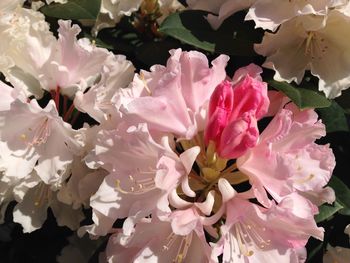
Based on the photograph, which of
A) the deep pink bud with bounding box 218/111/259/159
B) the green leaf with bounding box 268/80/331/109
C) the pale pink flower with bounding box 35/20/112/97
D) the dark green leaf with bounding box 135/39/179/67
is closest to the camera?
the deep pink bud with bounding box 218/111/259/159

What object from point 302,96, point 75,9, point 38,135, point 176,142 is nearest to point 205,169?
point 176,142

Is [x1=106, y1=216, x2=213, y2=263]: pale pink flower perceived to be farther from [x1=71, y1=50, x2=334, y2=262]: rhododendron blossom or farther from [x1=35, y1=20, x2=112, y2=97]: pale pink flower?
[x1=35, y1=20, x2=112, y2=97]: pale pink flower

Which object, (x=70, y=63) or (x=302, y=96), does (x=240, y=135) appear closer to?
(x=302, y=96)

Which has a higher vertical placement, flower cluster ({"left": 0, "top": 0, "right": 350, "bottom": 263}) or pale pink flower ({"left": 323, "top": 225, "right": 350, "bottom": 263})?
flower cluster ({"left": 0, "top": 0, "right": 350, "bottom": 263})

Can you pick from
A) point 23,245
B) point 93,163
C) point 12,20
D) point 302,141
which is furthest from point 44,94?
A: point 302,141

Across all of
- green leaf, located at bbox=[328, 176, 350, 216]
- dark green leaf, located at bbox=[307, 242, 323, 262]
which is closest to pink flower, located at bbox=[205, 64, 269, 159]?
green leaf, located at bbox=[328, 176, 350, 216]
